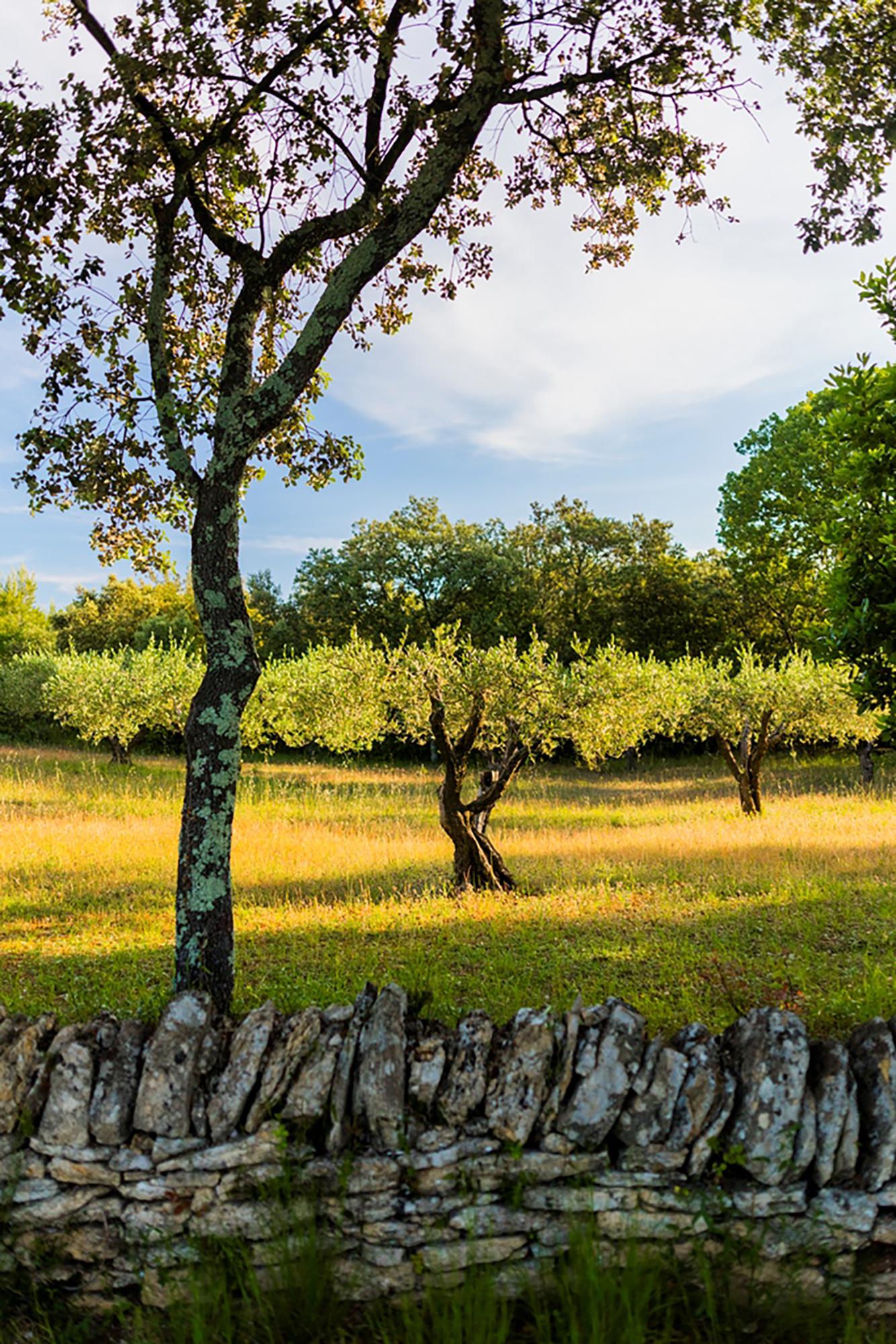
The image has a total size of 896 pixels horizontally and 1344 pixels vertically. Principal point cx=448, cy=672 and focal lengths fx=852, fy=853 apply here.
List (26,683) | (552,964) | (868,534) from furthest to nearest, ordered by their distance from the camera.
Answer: (26,683) → (552,964) → (868,534)

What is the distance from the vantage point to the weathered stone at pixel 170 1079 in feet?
15.8

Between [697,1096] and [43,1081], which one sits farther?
[43,1081]

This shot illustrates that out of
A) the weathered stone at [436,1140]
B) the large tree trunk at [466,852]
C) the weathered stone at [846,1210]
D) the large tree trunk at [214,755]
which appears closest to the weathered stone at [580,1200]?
the weathered stone at [436,1140]

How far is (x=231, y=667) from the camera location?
7801 millimetres

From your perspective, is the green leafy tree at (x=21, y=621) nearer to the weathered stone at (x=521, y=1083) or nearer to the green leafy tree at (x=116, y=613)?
the green leafy tree at (x=116, y=613)

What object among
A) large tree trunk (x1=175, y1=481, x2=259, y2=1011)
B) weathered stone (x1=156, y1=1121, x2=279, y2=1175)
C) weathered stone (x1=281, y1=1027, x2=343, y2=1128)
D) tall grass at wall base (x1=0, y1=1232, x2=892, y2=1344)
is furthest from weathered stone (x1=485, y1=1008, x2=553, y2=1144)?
large tree trunk (x1=175, y1=481, x2=259, y2=1011)

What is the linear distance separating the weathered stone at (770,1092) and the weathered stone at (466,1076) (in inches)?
54.1

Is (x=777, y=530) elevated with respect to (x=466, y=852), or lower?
elevated

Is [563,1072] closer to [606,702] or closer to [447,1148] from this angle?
[447,1148]

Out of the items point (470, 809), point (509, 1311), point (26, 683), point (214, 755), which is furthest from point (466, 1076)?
point (26, 683)

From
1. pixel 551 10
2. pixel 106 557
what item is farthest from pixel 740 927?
pixel 551 10

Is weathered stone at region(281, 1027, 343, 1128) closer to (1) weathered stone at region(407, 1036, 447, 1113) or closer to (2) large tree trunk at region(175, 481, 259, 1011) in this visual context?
(1) weathered stone at region(407, 1036, 447, 1113)

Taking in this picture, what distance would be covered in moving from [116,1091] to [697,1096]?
3.27 meters

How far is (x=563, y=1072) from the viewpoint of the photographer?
4.68 m
